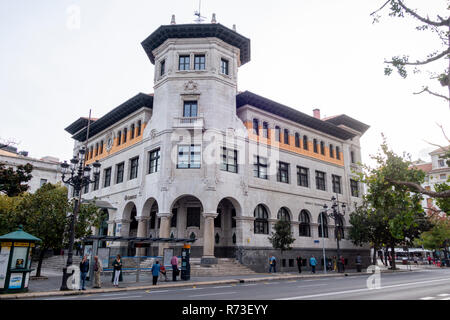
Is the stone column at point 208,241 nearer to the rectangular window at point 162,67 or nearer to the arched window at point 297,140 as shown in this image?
the arched window at point 297,140

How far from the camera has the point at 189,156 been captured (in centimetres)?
2945

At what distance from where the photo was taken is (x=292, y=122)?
37594mm

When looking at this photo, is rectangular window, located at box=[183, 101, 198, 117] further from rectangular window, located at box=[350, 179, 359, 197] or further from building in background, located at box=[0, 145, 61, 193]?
building in background, located at box=[0, 145, 61, 193]

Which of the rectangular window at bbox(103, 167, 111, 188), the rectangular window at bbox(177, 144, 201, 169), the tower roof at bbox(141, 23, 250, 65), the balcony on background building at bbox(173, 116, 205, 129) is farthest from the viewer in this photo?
the rectangular window at bbox(103, 167, 111, 188)

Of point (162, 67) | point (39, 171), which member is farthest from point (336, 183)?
point (39, 171)

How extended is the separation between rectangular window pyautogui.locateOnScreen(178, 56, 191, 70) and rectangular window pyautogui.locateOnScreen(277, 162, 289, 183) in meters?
14.5

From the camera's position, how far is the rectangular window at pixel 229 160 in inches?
1195

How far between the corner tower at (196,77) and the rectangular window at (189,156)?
199 cm

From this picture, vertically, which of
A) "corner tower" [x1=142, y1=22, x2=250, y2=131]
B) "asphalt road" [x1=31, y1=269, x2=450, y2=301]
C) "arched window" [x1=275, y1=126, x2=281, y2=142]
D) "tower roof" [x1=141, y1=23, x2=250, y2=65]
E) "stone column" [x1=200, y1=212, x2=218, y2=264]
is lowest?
"asphalt road" [x1=31, y1=269, x2=450, y2=301]

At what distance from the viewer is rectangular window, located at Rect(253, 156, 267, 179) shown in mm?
33062

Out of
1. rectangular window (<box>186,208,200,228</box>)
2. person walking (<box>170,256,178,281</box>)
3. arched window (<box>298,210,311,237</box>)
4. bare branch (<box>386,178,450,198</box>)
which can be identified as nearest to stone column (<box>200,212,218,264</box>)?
rectangular window (<box>186,208,200,228</box>)

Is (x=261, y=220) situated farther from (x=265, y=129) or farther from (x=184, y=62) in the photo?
(x=184, y=62)

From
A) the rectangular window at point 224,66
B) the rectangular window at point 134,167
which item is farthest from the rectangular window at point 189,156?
the rectangular window at point 224,66

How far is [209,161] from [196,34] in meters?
13.1
